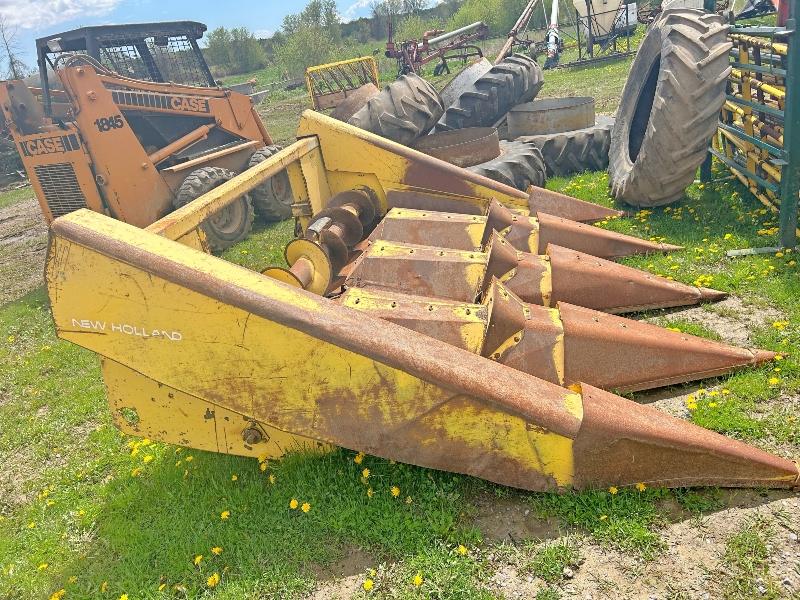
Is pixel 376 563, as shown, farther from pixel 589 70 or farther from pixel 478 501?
pixel 589 70

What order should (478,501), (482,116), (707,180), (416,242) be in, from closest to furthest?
(478,501) < (416,242) < (707,180) < (482,116)

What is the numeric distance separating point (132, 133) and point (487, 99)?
4.80 m

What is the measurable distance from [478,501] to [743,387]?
157 cm

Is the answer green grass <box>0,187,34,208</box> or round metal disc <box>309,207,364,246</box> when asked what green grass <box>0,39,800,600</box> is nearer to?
round metal disc <box>309,207,364,246</box>

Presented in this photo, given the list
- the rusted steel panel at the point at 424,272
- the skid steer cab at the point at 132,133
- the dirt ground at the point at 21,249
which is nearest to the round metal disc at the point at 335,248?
the rusted steel panel at the point at 424,272

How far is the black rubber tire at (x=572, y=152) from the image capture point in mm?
8062

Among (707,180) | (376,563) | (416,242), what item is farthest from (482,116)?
(376,563)

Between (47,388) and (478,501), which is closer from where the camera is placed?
(478,501)

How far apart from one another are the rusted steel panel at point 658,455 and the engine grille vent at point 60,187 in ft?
24.7

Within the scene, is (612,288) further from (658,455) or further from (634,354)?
(658,455)

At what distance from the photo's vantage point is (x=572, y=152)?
8.08m

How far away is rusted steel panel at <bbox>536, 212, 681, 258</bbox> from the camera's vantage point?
14.9 ft

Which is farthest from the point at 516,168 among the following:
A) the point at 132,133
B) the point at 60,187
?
the point at 60,187

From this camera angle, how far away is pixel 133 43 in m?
8.99
